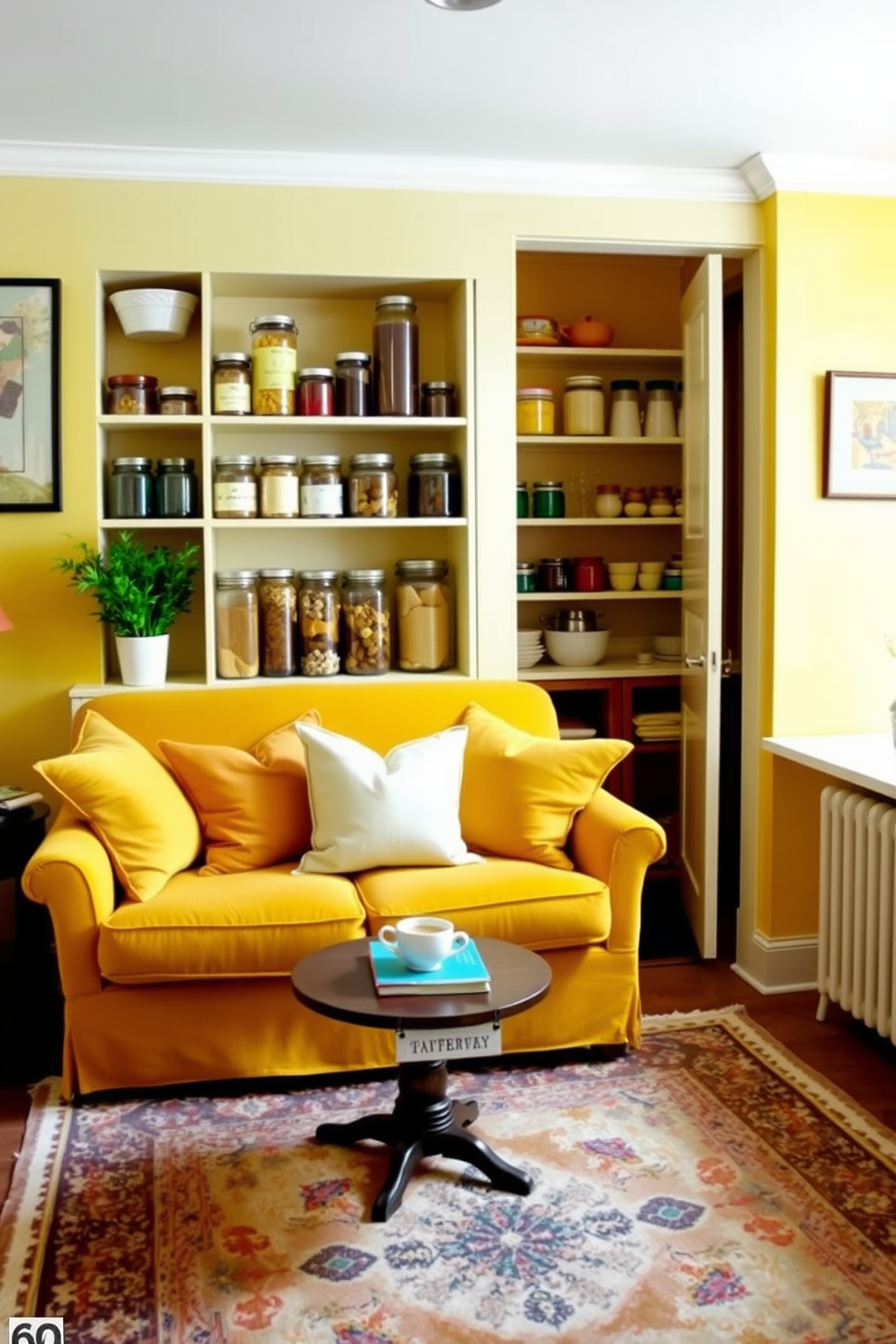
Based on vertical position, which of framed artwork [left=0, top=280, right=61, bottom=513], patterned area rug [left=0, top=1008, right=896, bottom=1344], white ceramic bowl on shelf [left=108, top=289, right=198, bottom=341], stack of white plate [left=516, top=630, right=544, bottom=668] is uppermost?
white ceramic bowl on shelf [left=108, top=289, right=198, bottom=341]

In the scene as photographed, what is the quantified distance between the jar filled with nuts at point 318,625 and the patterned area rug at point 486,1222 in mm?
1286

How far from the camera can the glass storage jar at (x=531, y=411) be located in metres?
4.15

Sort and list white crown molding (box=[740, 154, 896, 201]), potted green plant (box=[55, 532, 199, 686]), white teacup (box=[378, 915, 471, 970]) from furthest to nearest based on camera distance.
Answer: white crown molding (box=[740, 154, 896, 201]), potted green plant (box=[55, 532, 199, 686]), white teacup (box=[378, 915, 471, 970])

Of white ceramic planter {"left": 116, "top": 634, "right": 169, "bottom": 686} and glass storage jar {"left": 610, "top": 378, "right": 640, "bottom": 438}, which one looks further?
glass storage jar {"left": 610, "top": 378, "right": 640, "bottom": 438}

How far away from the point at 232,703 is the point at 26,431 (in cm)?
99

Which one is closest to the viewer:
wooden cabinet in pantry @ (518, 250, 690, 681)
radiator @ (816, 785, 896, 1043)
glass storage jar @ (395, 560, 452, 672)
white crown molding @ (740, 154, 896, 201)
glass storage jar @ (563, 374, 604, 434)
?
radiator @ (816, 785, 896, 1043)

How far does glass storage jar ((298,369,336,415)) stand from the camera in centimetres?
361

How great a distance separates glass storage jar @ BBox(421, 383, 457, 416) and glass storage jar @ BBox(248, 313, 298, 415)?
0.42 metres

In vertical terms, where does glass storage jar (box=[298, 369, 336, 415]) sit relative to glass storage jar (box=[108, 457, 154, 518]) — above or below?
above

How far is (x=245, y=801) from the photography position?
3156 mm

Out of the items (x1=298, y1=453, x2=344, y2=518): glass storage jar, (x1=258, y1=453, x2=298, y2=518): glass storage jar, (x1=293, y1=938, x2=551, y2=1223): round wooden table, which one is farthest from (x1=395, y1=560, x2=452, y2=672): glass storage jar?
(x1=293, y1=938, x2=551, y2=1223): round wooden table

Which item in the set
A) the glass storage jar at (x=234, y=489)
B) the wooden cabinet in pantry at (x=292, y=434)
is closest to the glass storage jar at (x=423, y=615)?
the wooden cabinet in pantry at (x=292, y=434)

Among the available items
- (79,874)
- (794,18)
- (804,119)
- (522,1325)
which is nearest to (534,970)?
(522,1325)

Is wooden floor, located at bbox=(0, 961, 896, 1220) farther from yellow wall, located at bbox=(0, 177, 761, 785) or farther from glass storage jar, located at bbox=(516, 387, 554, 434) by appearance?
glass storage jar, located at bbox=(516, 387, 554, 434)
